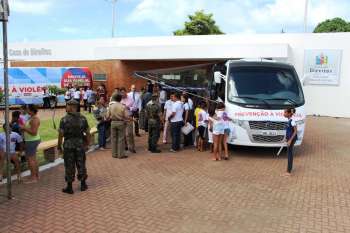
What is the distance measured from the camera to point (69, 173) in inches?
276

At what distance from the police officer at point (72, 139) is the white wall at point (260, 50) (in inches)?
671

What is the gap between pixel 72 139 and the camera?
6949 millimetres

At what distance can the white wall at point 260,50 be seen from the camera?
2242 centimetres

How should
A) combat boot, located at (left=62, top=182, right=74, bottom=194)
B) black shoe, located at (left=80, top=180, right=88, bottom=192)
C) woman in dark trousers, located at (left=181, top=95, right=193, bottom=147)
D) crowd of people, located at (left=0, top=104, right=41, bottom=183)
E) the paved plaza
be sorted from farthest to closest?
woman in dark trousers, located at (left=181, top=95, right=193, bottom=147), crowd of people, located at (left=0, top=104, right=41, bottom=183), black shoe, located at (left=80, top=180, right=88, bottom=192), combat boot, located at (left=62, top=182, right=74, bottom=194), the paved plaza

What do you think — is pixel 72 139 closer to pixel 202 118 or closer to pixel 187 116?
pixel 202 118

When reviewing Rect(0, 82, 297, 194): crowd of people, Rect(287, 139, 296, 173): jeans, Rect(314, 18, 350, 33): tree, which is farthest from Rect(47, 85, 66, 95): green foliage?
Rect(314, 18, 350, 33): tree

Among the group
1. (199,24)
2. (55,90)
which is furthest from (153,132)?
(199,24)

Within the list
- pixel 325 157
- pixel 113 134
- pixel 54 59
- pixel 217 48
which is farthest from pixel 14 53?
pixel 325 157

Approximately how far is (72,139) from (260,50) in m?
17.5

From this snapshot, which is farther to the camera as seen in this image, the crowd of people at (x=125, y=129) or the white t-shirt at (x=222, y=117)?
the white t-shirt at (x=222, y=117)

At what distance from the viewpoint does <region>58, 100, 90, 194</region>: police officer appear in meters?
6.93

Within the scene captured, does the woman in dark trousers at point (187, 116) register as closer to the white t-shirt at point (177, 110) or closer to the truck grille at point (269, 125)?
the white t-shirt at point (177, 110)

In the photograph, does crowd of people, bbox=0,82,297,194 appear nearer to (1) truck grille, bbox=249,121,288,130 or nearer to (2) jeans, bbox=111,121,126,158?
(2) jeans, bbox=111,121,126,158

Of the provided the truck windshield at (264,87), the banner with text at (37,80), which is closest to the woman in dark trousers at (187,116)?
the truck windshield at (264,87)
